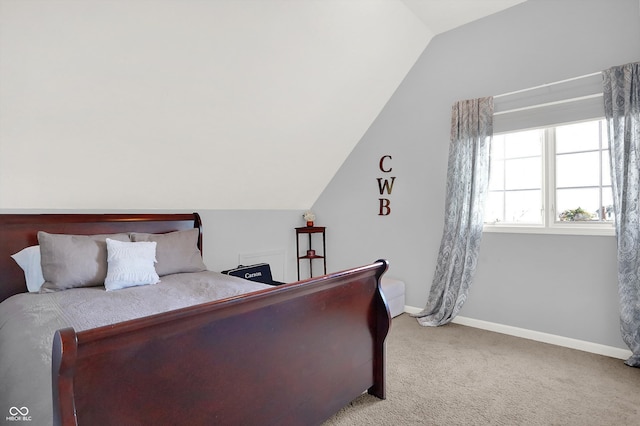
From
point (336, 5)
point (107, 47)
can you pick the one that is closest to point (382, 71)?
point (336, 5)

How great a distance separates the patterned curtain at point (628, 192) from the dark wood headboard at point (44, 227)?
3.61 metres

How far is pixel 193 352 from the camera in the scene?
1.13 metres

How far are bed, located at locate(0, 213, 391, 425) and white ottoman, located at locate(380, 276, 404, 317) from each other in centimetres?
139

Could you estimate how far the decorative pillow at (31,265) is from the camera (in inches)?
88.4

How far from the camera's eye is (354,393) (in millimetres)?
1828

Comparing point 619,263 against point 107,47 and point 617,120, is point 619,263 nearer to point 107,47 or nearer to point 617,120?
point 617,120

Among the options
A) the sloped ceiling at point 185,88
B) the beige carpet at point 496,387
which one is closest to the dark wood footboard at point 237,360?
the beige carpet at point 496,387

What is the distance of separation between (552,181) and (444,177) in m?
0.88

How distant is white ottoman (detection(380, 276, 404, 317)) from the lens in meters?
3.36

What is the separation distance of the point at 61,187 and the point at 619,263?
4078mm

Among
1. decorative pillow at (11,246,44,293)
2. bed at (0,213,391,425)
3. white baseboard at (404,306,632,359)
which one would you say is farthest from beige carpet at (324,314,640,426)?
decorative pillow at (11,246,44,293)

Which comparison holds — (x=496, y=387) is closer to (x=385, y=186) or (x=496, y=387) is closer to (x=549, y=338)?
(x=549, y=338)

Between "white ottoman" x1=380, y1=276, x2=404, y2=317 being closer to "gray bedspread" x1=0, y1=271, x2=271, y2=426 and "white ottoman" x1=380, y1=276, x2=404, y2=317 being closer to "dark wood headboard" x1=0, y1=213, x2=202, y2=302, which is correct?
"gray bedspread" x1=0, y1=271, x2=271, y2=426

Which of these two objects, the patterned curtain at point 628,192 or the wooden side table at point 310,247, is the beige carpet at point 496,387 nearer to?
the patterned curtain at point 628,192
